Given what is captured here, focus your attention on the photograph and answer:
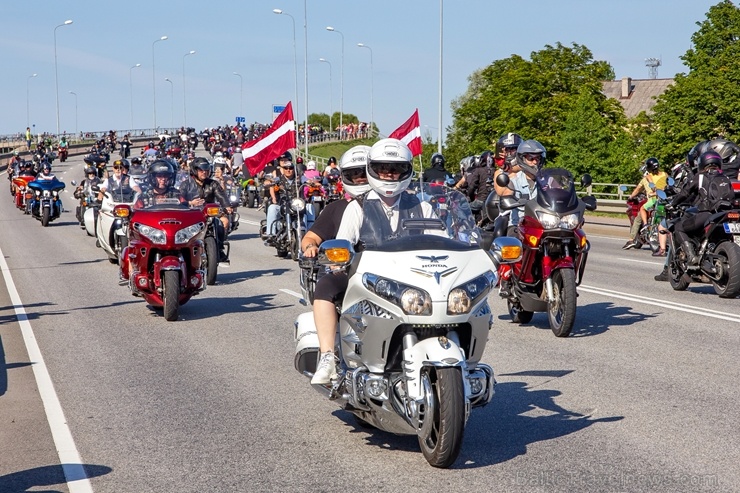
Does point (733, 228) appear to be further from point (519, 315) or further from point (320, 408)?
point (320, 408)

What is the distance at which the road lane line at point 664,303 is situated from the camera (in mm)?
12777

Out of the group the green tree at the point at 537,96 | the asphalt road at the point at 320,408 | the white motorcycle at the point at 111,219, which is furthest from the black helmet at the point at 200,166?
the green tree at the point at 537,96

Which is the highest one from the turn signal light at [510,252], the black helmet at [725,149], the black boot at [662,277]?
the black helmet at [725,149]

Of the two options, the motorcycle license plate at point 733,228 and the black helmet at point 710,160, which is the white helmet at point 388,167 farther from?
the black helmet at point 710,160

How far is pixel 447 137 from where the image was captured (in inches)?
4604

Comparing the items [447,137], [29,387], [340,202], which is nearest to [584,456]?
[340,202]

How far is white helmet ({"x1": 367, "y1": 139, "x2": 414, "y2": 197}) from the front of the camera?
7168 mm

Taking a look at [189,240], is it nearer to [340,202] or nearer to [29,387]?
[29,387]

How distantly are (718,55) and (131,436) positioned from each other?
208ft

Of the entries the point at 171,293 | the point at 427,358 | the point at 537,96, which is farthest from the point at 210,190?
the point at 537,96

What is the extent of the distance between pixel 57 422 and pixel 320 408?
179 cm

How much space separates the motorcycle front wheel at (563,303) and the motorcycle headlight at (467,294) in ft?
16.0

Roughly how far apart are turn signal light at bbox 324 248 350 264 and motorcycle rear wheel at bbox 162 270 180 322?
6.76 m

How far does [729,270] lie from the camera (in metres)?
14.2
